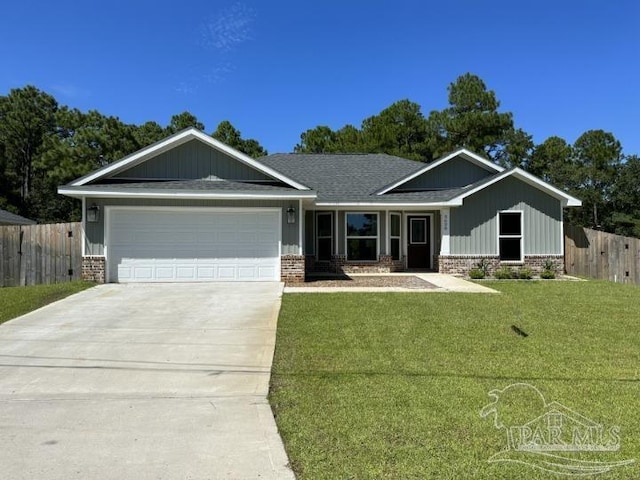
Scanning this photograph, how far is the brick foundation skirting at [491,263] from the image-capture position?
16062 mm

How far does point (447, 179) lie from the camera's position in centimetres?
1797

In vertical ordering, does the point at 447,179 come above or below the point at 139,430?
above

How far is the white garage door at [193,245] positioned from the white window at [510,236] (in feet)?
26.2

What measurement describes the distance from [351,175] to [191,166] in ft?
24.8

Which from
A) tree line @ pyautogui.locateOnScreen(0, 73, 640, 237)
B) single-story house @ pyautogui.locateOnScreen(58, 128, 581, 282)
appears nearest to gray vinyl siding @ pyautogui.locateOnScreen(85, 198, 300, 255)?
single-story house @ pyautogui.locateOnScreen(58, 128, 581, 282)

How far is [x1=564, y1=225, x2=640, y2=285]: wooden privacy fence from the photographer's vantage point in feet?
46.8

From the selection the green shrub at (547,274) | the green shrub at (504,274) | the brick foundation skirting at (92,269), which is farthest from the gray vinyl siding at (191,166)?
the green shrub at (547,274)

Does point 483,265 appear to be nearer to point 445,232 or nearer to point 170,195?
point 445,232

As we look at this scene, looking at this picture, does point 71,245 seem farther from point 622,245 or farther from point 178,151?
point 622,245

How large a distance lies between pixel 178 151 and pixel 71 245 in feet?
13.6

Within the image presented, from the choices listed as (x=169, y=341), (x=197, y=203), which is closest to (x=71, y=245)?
(x=197, y=203)

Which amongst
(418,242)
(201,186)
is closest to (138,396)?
(201,186)

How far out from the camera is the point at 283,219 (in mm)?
13898

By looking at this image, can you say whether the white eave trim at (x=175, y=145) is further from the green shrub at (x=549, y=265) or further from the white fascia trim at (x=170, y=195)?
the green shrub at (x=549, y=265)
